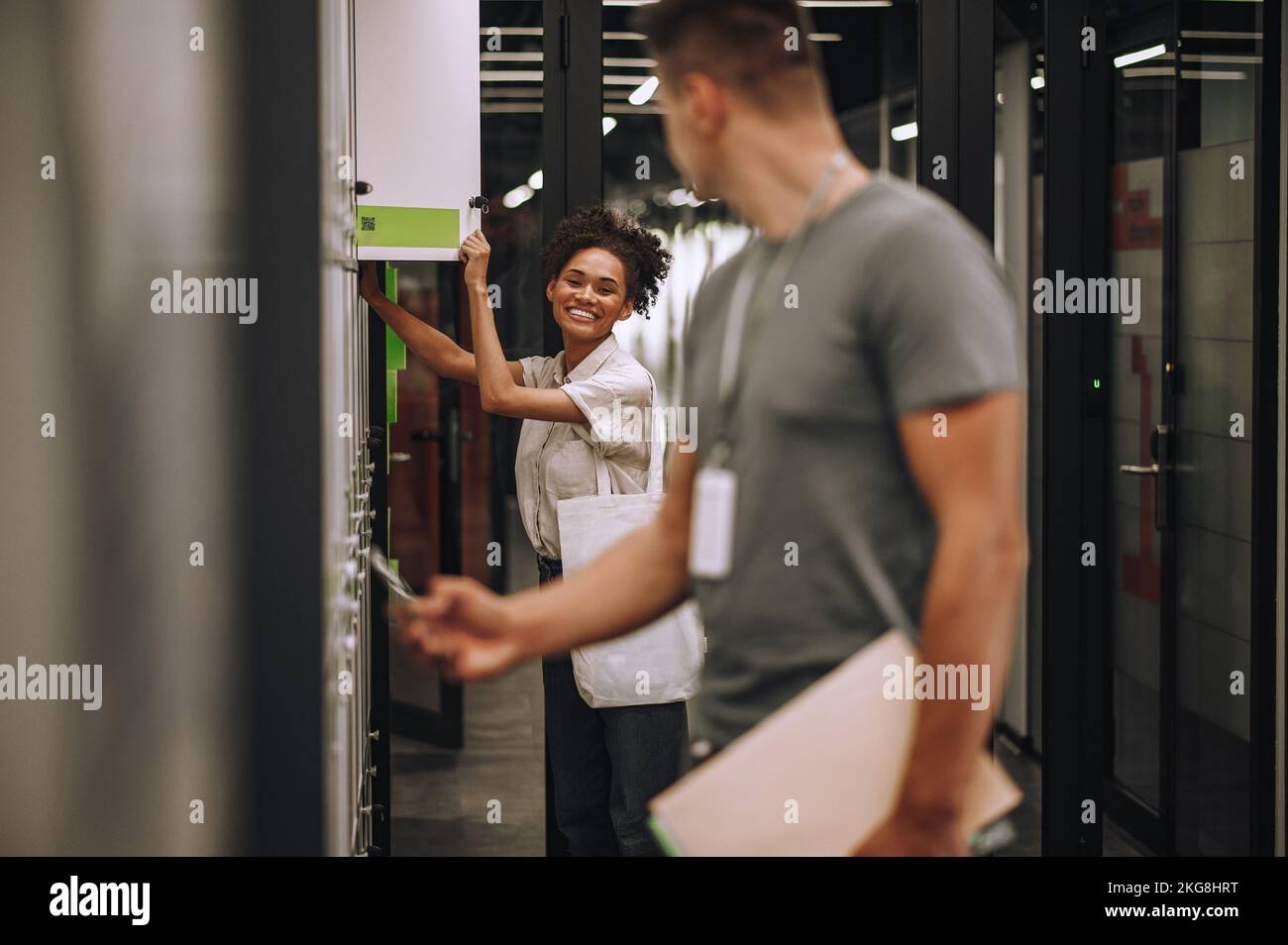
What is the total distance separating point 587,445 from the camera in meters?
2.50

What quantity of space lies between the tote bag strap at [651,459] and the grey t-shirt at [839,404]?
99 centimetres

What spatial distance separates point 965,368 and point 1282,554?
1.82m

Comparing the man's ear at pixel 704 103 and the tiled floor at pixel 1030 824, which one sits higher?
the man's ear at pixel 704 103

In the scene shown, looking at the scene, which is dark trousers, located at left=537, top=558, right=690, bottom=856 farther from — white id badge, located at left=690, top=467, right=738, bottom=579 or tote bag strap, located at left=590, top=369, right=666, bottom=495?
white id badge, located at left=690, top=467, right=738, bottom=579

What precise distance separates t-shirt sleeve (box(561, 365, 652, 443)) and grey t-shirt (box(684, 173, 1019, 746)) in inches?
37.2

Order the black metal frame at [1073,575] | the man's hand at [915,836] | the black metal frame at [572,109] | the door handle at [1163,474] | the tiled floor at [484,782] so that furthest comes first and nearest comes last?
the tiled floor at [484,782]
the door handle at [1163,474]
the black metal frame at [1073,575]
the black metal frame at [572,109]
the man's hand at [915,836]

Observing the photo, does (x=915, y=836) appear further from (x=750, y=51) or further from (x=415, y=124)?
(x=415, y=124)

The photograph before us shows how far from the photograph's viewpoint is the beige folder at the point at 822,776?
4.70 feet

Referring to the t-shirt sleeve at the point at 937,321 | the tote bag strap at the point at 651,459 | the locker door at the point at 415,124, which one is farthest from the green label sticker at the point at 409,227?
the t-shirt sleeve at the point at 937,321

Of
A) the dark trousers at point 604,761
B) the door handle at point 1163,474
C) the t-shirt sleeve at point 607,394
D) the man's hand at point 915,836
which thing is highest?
the t-shirt sleeve at point 607,394

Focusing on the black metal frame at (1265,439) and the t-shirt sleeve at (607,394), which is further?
the black metal frame at (1265,439)

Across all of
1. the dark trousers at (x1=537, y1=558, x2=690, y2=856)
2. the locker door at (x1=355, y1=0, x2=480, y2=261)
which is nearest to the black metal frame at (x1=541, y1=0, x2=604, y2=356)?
the locker door at (x1=355, y1=0, x2=480, y2=261)

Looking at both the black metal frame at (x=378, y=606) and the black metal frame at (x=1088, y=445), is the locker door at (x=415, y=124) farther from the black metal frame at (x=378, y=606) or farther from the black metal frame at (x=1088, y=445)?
the black metal frame at (x=1088, y=445)

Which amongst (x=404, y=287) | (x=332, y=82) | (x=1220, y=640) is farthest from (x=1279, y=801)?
(x=332, y=82)
